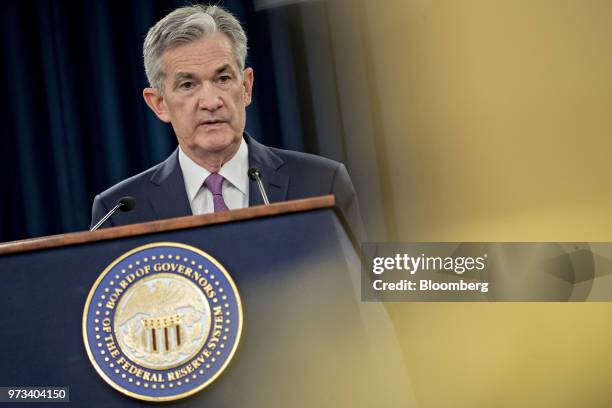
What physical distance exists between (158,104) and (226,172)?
0.37 m

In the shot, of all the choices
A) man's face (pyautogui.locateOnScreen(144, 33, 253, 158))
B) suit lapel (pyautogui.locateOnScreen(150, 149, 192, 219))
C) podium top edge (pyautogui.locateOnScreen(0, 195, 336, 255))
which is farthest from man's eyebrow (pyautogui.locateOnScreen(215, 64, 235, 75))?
podium top edge (pyautogui.locateOnScreen(0, 195, 336, 255))

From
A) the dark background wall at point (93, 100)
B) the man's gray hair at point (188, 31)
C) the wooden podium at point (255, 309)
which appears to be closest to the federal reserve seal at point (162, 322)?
the wooden podium at point (255, 309)

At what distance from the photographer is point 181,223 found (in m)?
1.37

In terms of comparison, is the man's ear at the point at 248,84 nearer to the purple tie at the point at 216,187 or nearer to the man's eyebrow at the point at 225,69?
the man's eyebrow at the point at 225,69

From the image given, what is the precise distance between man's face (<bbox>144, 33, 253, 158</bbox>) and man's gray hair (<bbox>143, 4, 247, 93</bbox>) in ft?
0.07

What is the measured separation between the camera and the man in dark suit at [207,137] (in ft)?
7.54

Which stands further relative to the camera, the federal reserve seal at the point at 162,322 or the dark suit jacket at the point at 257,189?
the dark suit jacket at the point at 257,189

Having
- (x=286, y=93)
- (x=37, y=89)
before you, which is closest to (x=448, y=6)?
(x=286, y=93)

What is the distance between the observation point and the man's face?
92.2 inches

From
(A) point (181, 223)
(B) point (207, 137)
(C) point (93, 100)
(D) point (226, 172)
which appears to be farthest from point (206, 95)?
(A) point (181, 223)

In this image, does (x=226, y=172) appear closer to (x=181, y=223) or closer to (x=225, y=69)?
(x=225, y=69)

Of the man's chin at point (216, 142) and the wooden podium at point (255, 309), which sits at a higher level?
the man's chin at point (216, 142)

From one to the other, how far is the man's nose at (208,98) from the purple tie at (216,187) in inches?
7.8

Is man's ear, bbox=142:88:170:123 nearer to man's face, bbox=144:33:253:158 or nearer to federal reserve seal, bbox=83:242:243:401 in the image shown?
man's face, bbox=144:33:253:158
